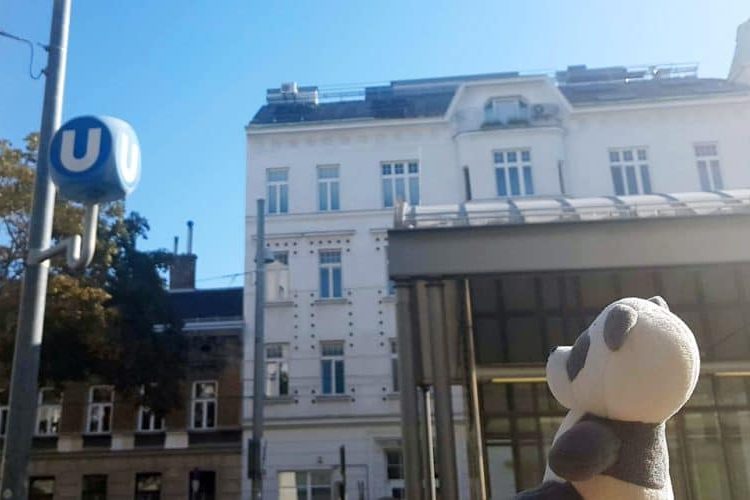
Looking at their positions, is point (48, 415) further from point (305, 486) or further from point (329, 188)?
point (329, 188)

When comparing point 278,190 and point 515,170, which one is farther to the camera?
point 278,190

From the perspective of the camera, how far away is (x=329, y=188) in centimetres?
2733

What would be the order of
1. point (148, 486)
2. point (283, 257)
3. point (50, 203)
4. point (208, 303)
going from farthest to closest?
1. point (208, 303)
2. point (283, 257)
3. point (148, 486)
4. point (50, 203)

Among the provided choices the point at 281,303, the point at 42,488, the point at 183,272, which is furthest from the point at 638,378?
the point at 183,272

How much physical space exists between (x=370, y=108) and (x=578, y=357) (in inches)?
1018

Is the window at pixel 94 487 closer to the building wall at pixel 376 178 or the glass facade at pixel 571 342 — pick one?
the building wall at pixel 376 178

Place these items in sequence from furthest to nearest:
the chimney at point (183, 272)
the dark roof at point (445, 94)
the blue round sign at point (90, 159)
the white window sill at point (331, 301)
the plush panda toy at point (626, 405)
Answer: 1. the chimney at point (183, 272)
2. the dark roof at point (445, 94)
3. the white window sill at point (331, 301)
4. the blue round sign at point (90, 159)
5. the plush panda toy at point (626, 405)

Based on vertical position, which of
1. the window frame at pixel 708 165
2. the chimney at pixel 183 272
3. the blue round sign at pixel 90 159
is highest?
the window frame at pixel 708 165

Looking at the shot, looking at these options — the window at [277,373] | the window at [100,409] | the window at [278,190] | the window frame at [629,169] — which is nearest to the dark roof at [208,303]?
the window at [277,373]

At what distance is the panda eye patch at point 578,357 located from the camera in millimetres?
3609

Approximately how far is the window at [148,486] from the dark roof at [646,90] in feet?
60.8

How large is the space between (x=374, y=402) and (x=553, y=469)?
22.2 meters

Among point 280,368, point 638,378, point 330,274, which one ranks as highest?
point 330,274

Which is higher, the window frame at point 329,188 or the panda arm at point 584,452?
the window frame at point 329,188
